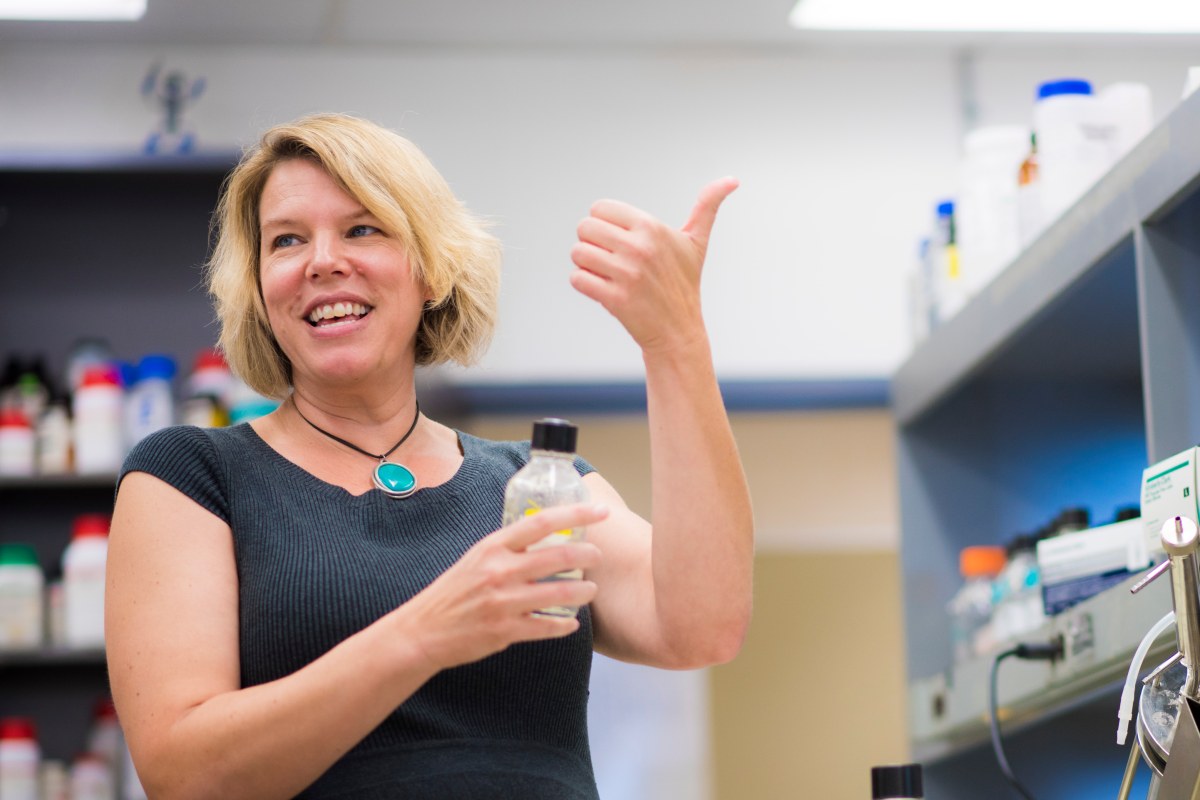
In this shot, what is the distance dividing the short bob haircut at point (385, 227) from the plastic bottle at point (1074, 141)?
3.07 ft

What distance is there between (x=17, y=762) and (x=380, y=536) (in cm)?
210

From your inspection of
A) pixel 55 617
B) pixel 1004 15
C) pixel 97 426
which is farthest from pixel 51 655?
pixel 1004 15

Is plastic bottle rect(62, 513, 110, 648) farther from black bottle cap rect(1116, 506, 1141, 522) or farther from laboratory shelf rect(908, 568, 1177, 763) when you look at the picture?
black bottle cap rect(1116, 506, 1141, 522)

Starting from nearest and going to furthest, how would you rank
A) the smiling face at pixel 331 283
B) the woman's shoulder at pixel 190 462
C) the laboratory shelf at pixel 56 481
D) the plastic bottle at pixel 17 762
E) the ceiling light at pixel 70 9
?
the woman's shoulder at pixel 190 462 < the smiling face at pixel 331 283 < the plastic bottle at pixel 17 762 < the laboratory shelf at pixel 56 481 < the ceiling light at pixel 70 9

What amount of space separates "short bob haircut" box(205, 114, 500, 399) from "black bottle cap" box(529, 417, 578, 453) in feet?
1.18

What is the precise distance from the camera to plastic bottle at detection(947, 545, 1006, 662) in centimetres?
257

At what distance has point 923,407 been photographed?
277 cm

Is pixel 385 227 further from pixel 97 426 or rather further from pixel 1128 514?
pixel 97 426

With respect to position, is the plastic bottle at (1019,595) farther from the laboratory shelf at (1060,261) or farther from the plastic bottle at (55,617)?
the plastic bottle at (55,617)

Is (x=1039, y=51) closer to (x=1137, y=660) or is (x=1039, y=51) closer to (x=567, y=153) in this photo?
(x=567, y=153)

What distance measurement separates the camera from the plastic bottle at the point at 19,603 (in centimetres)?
310

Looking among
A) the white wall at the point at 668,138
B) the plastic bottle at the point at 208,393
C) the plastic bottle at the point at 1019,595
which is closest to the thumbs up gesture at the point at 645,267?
the plastic bottle at the point at 1019,595

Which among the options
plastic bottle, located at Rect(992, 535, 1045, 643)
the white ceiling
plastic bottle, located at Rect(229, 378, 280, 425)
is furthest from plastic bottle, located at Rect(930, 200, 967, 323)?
plastic bottle, located at Rect(229, 378, 280, 425)

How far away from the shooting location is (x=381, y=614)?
49.1 inches
